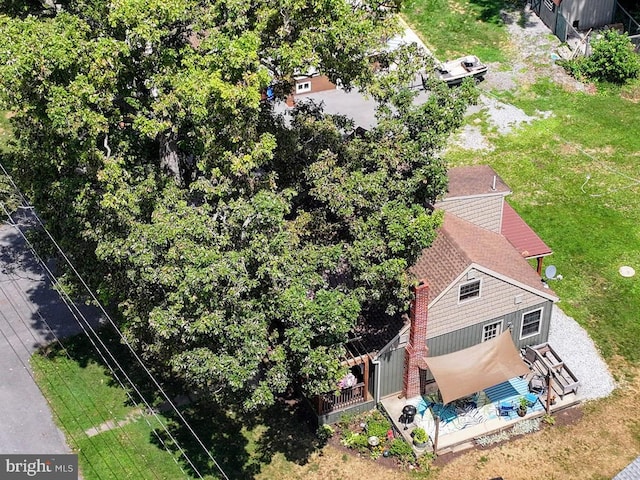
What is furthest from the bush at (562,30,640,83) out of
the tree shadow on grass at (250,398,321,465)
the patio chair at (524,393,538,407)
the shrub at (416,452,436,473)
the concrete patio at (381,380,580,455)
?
the tree shadow on grass at (250,398,321,465)

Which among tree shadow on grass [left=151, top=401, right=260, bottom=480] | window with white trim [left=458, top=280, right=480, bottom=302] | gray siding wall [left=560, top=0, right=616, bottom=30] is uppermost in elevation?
gray siding wall [left=560, top=0, right=616, bottom=30]

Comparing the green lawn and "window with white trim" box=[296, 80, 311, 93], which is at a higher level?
"window with white trim" box=[296, 80, 311, 93]

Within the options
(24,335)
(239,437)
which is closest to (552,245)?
(239,437)

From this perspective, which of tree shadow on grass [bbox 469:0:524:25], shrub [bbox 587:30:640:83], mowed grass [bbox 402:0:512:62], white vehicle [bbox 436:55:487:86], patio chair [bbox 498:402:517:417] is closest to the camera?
patio chair [bbox 498:402:517:417]

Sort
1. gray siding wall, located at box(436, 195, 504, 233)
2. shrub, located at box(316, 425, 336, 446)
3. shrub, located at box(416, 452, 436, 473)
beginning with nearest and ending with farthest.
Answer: shrub, located at box(416, 452, 436, 473) → shrub, located at box(316, 425, 336, 446) → gray siding wall, located at box(436, 195, 504, 233)

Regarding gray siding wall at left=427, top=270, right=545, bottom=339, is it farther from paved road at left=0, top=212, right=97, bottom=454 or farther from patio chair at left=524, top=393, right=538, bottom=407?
paved road at left=0, top=212, right=97, bottom=454

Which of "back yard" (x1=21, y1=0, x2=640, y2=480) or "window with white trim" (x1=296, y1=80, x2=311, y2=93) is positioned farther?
"window with white trim" (x1=296, y1=80, x2=311, y2=93)
